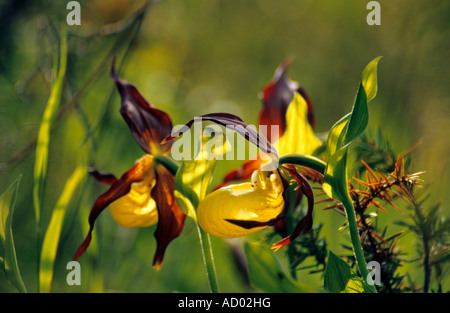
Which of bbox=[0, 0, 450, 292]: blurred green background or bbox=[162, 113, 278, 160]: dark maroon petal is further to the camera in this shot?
bbox=[0, 0, 450, 292]: blurred green background

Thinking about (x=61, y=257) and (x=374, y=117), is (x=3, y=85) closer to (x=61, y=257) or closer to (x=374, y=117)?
(x=61, y=257)

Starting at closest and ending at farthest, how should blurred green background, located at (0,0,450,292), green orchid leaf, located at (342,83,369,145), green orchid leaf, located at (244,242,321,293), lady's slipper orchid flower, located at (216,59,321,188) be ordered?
1. green orchid leaf, located at (342,83,369,145)
2. green orchid leaf, located at (244,242,321,293)
3. lady's slipper orchid flower, located at (216,59,321,188)
4. blurred green background, located at (0,0,450,292)

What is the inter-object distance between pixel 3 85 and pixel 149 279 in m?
0.64

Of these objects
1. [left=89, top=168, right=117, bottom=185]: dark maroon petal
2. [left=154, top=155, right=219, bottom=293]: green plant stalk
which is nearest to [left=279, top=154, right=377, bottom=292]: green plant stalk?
[left=154, top=155, right=219, bottom=293]: green plant stalk

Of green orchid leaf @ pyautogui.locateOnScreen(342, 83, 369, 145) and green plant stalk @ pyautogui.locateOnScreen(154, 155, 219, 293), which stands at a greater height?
green orchid leaf @ pyautogui.locateOnScreen(342, 83, 369, 145)

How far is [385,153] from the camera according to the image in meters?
0.51

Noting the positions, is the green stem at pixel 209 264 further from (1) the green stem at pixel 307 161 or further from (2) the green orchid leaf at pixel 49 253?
(2) the green orchid leaf at pixel 49 253

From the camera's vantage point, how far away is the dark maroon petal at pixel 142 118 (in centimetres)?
52

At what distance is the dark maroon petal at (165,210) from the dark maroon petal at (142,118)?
0.04m

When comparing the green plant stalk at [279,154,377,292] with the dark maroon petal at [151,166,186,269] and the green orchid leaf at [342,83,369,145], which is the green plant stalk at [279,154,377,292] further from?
the dark maroon petal at [151,166,186,269]

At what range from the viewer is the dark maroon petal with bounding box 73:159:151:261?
0.48m

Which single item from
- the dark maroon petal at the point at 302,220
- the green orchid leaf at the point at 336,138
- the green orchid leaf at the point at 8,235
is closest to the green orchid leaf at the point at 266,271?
the dark maroon petal at the point at 302,220

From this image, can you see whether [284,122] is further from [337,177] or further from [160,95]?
[160,95]

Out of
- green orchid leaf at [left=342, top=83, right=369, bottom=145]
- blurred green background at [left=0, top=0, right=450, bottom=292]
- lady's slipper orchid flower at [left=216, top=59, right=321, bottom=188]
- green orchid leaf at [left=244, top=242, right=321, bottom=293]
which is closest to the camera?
green orchid leaf at [left=342, top=83, right=369, bottom=145]
